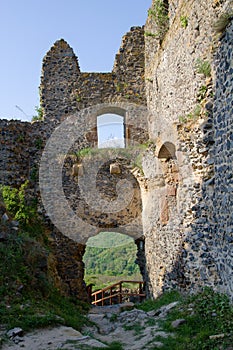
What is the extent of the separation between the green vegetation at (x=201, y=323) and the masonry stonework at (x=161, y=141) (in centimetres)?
30

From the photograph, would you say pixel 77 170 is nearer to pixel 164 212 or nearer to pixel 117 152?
pixel 117 152

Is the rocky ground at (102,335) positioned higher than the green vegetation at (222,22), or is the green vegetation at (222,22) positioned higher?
the green vegetation at (222,22)

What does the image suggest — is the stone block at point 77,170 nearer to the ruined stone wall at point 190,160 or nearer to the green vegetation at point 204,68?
the ruined stone wall at point 190,160

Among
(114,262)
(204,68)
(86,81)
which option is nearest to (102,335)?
(204,68)

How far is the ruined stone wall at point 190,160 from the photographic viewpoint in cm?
607

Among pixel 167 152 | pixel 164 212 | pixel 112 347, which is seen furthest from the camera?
pixel 167 152

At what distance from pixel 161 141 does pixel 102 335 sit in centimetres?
486

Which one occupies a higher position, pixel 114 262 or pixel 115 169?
pixel 115 169

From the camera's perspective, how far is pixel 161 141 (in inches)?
381

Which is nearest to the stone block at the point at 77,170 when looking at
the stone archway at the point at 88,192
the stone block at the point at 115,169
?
the stone archway at the point at 88,192

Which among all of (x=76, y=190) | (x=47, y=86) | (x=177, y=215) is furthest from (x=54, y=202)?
(x=177, y=215)

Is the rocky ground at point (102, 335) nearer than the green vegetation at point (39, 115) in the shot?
Yes

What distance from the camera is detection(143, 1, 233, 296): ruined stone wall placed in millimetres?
6074

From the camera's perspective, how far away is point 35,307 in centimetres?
664
